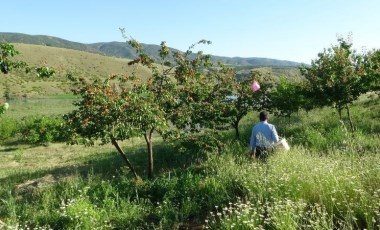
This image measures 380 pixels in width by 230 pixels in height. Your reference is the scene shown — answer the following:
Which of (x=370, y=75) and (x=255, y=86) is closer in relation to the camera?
(x=370, y=75)

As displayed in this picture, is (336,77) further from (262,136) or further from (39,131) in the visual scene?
(39,131)

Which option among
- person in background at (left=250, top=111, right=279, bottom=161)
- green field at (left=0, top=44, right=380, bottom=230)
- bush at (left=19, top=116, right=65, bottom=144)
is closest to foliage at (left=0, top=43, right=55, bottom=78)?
green field at (left=0, top=44, right=380, bottom=230)

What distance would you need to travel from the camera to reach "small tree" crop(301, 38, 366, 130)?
46.3ft

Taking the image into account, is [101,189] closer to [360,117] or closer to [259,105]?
[259,105]

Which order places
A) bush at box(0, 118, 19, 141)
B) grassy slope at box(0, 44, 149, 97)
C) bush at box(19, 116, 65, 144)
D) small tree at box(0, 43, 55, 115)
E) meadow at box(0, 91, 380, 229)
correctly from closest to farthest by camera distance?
1. meadow at box(0, 91, 380, 229)
2. small tree at box(0, 43, 55, 115)
3. bush at box(19, 116, 65, 144)
4. bush at box(0, 118, 19, 141)
5. grassy slope at box(0, 44, 149, 97)

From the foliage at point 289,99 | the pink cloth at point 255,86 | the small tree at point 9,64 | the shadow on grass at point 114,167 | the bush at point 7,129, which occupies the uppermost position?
the small tree at point 9,64

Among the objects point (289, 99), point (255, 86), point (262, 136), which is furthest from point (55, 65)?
point (262, 136)

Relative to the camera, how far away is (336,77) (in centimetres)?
1424

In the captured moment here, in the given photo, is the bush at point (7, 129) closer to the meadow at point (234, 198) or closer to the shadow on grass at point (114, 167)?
the shadow on grass at point (114, 167)

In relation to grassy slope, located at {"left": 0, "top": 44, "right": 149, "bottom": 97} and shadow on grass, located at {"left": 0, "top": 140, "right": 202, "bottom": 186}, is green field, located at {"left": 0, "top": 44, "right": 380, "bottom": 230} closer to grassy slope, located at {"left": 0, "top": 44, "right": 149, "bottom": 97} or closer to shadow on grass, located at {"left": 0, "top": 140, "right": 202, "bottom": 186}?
shadow on grass, located at {"left": 0, "top": 140, "right": 202, "bottom": 186}

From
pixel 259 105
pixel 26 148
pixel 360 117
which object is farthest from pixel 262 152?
pixel 26 148

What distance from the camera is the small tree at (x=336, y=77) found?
46.3 feet

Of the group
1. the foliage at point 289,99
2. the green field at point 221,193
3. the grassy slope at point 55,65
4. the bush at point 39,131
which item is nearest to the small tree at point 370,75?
the green field at point 221,193

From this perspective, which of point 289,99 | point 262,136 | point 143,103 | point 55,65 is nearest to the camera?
point 262,136
